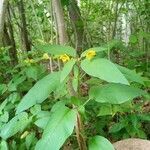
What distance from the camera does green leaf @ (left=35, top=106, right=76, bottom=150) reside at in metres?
1.62

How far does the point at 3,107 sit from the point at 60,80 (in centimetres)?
70

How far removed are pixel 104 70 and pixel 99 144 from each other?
0.42m

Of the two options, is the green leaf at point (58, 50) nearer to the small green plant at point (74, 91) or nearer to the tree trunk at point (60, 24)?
the small green plant at point (74, 91)

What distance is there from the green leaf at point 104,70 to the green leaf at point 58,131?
224mm

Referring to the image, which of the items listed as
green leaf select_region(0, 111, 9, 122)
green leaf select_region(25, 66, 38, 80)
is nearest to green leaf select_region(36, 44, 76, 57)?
green leaf select_region(0, 111, 9, 122)

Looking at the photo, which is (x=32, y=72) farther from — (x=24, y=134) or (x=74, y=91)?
(x=74, y=91)

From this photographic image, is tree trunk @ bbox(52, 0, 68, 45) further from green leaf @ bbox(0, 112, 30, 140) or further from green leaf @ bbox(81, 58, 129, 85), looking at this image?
green leaf @ bbox(0, 112, 30, 140)

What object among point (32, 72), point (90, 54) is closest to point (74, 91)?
point (90, 54)

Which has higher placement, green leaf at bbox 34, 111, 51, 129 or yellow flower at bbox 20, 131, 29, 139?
green leaf at bbox 34, 111, 51, 129

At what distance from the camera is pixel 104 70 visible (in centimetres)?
157

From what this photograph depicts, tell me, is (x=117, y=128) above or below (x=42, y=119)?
below

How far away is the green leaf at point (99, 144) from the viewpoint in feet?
5.86

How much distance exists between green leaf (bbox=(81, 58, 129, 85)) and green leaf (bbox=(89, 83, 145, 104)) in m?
0.16

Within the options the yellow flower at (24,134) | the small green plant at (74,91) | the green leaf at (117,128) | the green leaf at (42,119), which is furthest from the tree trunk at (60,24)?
the green leaf at (117,128)
